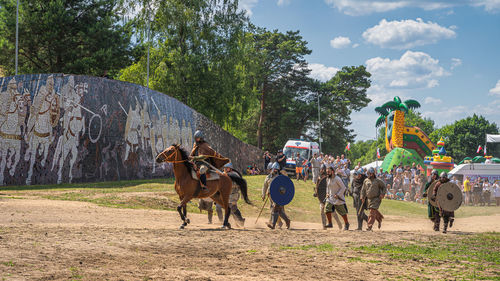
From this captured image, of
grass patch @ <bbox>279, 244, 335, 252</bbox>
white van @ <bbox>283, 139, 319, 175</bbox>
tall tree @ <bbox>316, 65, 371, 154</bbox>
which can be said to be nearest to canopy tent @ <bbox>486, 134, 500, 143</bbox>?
tall tree @ <bbox>316, 65, 371, 154</bbox>

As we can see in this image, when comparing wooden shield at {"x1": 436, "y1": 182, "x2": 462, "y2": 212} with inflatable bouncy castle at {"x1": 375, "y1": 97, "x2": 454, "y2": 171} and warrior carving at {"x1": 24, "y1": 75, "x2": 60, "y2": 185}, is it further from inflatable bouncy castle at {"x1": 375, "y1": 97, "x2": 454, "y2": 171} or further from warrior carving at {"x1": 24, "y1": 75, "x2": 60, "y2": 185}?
inflatable bouncy castle at {"x1": 375, "y1": 97, "x2": 454, "y2": 171}

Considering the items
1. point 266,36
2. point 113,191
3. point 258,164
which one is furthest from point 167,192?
point 266,36

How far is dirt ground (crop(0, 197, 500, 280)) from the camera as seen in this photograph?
321 inches

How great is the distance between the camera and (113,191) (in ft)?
69.2

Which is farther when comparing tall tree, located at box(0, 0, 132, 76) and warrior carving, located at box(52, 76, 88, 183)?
tall tree, located at box(0, 0, 132, 76)

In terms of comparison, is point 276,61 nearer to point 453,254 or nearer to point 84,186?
point 84,186

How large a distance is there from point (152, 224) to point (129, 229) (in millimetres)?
1942

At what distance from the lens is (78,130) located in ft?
80.7

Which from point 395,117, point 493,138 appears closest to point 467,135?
point 493,138

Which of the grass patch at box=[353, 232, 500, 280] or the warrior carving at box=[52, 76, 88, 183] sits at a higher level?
the warrior carving at box=[52, 76, 88, 183]

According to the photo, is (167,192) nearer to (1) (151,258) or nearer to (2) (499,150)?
(1) (151,258)

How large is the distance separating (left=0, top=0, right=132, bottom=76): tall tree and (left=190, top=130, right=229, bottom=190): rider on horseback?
78.9 feet

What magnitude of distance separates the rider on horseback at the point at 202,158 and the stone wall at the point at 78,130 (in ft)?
37.7

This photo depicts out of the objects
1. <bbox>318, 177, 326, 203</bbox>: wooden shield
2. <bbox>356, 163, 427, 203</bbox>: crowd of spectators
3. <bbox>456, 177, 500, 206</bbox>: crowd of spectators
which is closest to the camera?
<bbox>318, 177, 326, 203</bbox>: wooden shield
